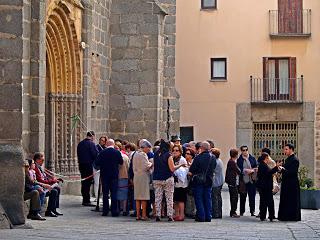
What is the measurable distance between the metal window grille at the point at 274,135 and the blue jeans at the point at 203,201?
765 inches

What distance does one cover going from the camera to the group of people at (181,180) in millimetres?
19266

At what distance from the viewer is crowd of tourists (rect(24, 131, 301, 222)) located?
19109 millimetres

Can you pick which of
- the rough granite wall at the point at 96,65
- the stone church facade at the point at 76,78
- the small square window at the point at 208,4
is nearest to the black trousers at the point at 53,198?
the stone church facade at the point at 76,78

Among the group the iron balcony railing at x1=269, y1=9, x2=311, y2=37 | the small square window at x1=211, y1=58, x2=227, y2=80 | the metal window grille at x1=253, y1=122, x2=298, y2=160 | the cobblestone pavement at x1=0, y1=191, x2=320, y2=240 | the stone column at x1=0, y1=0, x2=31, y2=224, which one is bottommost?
the cobblestone pavement at x1=0, y1=191, x2=320, y2=240

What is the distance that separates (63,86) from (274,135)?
55.4ft

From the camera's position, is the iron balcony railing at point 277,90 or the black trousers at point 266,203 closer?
the black trousers at point 266,203

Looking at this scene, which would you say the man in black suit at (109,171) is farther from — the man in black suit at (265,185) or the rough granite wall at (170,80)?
the rough granite wall at (170,80)

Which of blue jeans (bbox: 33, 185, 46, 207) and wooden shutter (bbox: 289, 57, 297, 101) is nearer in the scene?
blue jeans (bbox: 33, 185, 46, 207)

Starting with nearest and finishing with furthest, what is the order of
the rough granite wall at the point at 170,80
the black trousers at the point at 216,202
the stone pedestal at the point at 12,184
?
the stone pedestal at the point at 12,184 < the black trousers at the point at 216,202 < the rough granite wall at the point at 170,80

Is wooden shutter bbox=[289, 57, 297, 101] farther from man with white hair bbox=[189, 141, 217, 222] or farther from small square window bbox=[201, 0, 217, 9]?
man with white hair bbox=[189, 141, 217, 222]

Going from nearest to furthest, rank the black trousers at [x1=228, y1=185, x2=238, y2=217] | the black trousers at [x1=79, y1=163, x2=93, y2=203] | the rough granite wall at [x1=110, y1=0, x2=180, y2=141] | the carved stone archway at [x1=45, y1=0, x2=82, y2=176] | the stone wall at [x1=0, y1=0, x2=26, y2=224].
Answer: the stone wall at [x1=0, y1=0, x2=26, y2=224], the black trousers at [x1=228, y1=185, x2=238, y2=217], the black trousers at [x1=79, y1=163, x2=93, y2=203], the carved stone archway at [x1=45, y1=0, x2=82, y2=176], the rough granite wall at [x1=110, y1=0, x2=180, y2=141]

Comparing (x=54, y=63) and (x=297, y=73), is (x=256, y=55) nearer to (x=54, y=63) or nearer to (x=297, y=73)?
(x=297, y=73)

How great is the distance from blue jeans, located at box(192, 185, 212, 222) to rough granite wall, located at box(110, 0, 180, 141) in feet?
27.2

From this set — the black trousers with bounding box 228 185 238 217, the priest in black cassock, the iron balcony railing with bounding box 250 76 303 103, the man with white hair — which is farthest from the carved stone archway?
the iron balcony railing with bounding box 250 76 303 103
